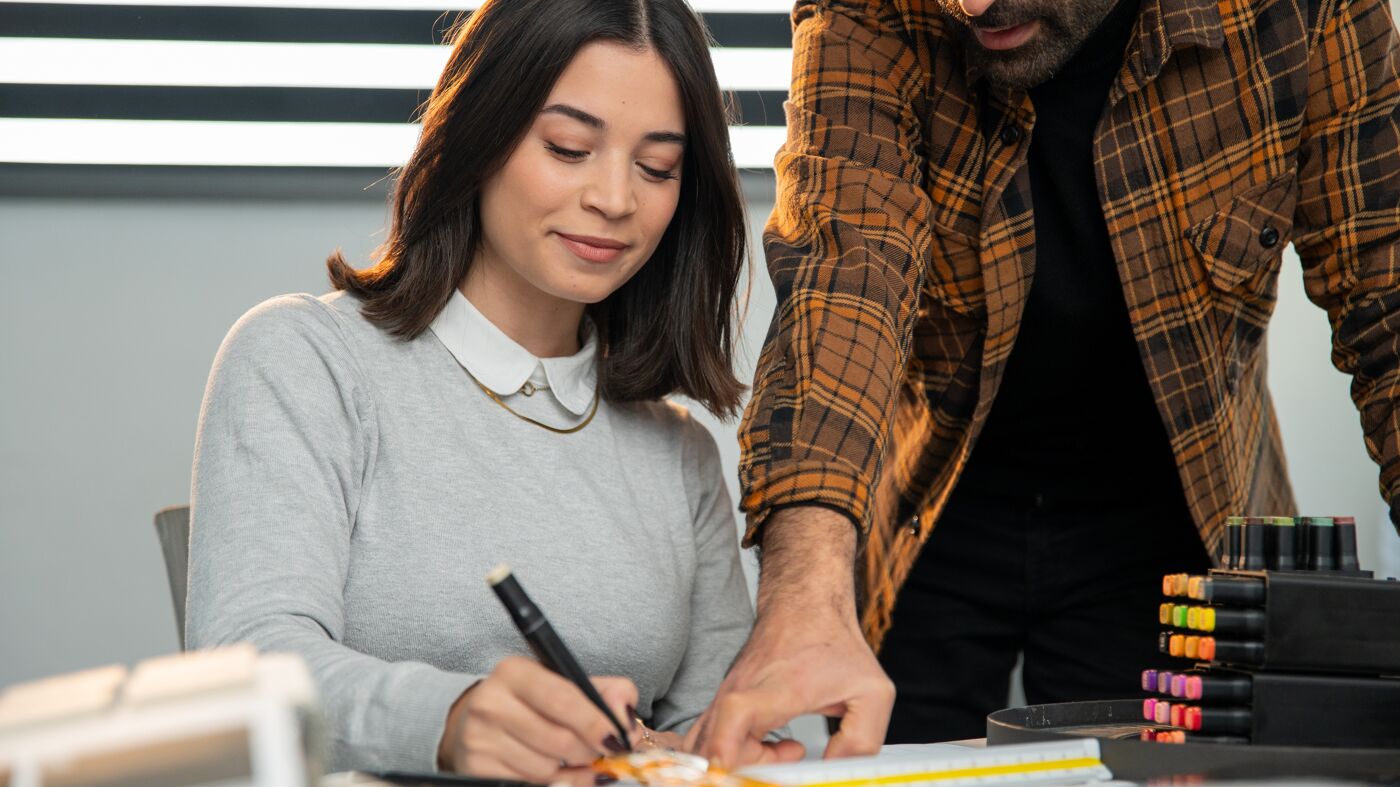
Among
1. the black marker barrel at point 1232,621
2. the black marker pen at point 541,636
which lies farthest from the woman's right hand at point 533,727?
the black marker barrel at point 1232,621

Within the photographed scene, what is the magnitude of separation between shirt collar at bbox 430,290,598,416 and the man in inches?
9.7

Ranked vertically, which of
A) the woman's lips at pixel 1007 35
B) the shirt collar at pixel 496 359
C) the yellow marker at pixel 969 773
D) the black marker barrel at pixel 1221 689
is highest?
the woman's lips at pixel 1007 35

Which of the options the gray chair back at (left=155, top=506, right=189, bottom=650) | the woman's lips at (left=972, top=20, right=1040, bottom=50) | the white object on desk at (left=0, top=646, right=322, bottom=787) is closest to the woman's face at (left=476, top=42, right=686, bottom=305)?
the woman's lips at (left=972, top=20, right=1040, bottom=50)

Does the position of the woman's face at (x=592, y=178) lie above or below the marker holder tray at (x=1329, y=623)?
above

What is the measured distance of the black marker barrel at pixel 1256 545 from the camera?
78 centimetres

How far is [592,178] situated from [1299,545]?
64 cm

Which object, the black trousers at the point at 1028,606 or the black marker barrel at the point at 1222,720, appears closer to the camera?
the black marker barrel at the point at 1222,720

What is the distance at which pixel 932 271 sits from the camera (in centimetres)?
129

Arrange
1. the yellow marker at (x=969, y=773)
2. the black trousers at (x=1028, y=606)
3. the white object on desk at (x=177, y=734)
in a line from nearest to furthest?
the white object on desk at (x=177, y=734), the yellow marker at (x=969, y=773), the black trousers at (x=1028, y=606)

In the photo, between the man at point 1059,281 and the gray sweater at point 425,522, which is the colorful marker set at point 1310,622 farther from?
the gray sweater at point 425,522

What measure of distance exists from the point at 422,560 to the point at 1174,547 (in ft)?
2.56

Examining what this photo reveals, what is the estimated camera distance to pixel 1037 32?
44.8 inches

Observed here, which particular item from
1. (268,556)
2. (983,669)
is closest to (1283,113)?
(983,669)

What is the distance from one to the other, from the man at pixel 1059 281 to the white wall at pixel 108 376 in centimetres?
63
